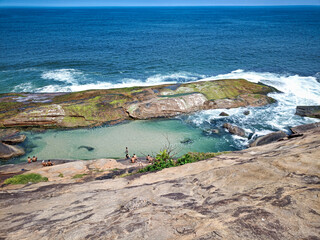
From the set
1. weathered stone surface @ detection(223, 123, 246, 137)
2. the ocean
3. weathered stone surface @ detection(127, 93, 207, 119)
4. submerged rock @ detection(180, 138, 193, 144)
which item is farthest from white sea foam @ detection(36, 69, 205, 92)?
submerged rock @ detection(180, 138, 193, 144)

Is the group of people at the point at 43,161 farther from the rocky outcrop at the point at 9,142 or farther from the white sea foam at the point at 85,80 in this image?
the white sea foam at the point at 85,80

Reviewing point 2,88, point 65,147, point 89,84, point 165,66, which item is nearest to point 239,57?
point 165,66

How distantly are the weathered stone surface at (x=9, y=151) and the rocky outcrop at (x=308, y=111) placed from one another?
34940 millimetres

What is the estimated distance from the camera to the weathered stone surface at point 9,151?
22269 millimetres

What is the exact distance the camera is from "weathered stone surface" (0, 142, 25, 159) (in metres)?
22.3

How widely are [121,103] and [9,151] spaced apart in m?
14.1

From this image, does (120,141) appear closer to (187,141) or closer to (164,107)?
(187,141)

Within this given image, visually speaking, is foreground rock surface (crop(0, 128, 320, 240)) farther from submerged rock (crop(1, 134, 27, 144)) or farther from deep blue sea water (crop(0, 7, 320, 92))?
deep blue sea water (crop(0, 7, 320, 92))

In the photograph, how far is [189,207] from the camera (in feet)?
25.5

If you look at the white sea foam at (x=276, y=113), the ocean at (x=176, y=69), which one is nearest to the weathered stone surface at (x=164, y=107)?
the ocean at (x=176, y=69)

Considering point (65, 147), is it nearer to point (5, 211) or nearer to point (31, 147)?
point (31, 147)

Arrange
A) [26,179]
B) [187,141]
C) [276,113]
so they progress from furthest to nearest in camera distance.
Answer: [276,113]
[187,141]
[26,179]

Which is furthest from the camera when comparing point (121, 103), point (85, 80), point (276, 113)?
point (85, 80)

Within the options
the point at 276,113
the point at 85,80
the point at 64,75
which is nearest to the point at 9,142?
the point at 85,80
